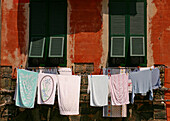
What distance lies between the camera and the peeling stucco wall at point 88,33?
39.5 ft

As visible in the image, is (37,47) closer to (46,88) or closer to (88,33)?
(46,88)

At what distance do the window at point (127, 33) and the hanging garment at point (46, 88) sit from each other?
2342 millimetres

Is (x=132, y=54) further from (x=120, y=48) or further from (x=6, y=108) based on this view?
(x=6, y=108)

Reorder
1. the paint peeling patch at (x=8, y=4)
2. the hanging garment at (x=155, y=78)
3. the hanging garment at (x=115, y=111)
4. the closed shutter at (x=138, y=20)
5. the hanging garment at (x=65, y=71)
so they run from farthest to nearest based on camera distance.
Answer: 1. the paint peeling patch at (x=8, y=4)
2. the closed shutter at (x=138, y=20)
3. the hanging garment at (x=65, y=71)
4. the hanging garment at (x=115, y=111)
5. the hanging garment at (x=155, y=78)

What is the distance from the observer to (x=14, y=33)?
12.3 meters

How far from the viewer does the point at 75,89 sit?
36.9 feet

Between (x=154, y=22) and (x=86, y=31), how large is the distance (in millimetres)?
2664

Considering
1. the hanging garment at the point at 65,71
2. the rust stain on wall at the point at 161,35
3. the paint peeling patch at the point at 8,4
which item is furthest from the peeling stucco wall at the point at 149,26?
the paint peeling patch at the point at 8,4

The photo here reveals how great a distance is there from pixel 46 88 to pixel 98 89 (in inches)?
74.3

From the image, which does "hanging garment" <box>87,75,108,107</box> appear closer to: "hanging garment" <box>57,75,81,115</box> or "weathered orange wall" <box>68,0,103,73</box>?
"hanging garment" <box>57,75,81,115</box>

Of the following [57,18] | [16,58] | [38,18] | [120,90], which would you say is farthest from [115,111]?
[38,18]

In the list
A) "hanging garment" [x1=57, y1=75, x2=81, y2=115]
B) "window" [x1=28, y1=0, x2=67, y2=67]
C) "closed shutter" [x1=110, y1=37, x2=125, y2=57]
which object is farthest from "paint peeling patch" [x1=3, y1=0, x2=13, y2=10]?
"closed shutter" [x1=110, y1=37, x2=125, y2=57]

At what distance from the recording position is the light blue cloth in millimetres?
11139

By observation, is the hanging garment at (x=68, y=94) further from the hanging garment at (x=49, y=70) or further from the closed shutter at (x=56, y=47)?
the closed shutter at (x=56, y=47)
